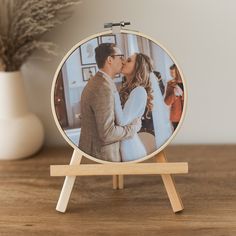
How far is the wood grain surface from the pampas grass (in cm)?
24

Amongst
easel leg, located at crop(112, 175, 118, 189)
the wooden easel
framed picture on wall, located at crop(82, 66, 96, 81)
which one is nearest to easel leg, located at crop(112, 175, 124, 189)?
easel leg, located at crop(112, 175, 118, 189)

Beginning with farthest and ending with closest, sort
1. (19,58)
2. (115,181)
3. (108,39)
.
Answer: (19,58) < (115,181) < (108,39)

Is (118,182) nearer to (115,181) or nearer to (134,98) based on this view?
(115,181)

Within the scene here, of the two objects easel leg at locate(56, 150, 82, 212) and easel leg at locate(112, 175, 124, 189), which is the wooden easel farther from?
easel leg at locate(112, 175, 124, 189)

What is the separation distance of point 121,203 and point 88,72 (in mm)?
243

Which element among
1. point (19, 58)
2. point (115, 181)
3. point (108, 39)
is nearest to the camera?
point (108, 39)

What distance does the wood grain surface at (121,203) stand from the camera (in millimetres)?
690

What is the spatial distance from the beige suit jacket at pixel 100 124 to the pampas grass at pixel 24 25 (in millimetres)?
263

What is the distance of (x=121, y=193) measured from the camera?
81cm

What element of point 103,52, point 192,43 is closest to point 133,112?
point 103,52

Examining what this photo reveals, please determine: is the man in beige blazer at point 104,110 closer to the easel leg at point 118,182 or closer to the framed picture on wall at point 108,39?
the framed picture on wall at point 108,39

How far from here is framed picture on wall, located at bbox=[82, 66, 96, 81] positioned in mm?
714

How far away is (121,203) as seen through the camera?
Answer: 773 mm

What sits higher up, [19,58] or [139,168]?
[19,58]
